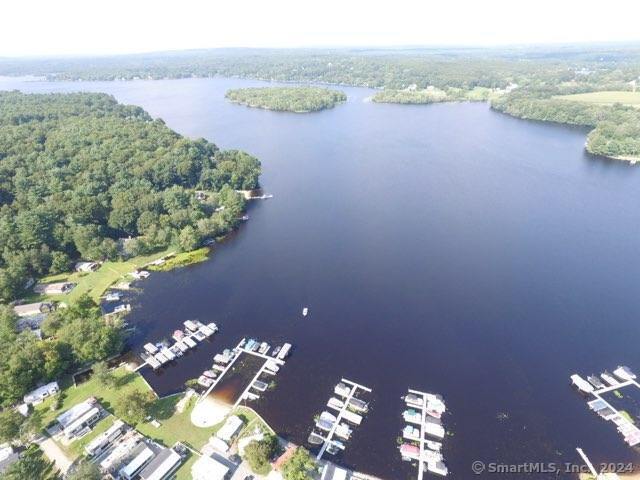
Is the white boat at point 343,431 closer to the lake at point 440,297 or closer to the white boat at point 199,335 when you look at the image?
the lake at point 440,297

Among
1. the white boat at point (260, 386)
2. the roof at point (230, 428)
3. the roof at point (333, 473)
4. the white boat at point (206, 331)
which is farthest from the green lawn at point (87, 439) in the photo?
the roof at point (333, 473)

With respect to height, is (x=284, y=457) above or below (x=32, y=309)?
below

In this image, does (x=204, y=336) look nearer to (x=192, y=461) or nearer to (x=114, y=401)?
(x=114, y=401)

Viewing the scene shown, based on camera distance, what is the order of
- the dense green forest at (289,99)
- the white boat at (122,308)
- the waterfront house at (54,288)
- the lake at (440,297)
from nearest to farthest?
1. the lake at (440,297)
2. the white boat at (122,308)
3. the waterfront house at (54,288)
4. the dense green forest at (289,99)

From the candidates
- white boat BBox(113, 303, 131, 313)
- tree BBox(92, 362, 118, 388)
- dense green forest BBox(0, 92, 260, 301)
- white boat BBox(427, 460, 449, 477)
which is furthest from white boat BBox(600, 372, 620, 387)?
dense green forest BBox(0, 92, 260, 301)

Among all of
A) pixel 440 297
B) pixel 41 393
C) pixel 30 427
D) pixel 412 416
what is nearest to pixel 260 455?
pixel 412 416

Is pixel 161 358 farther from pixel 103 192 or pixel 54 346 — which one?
pixel 103 192

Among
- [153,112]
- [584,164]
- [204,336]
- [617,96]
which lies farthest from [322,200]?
[617,96]
